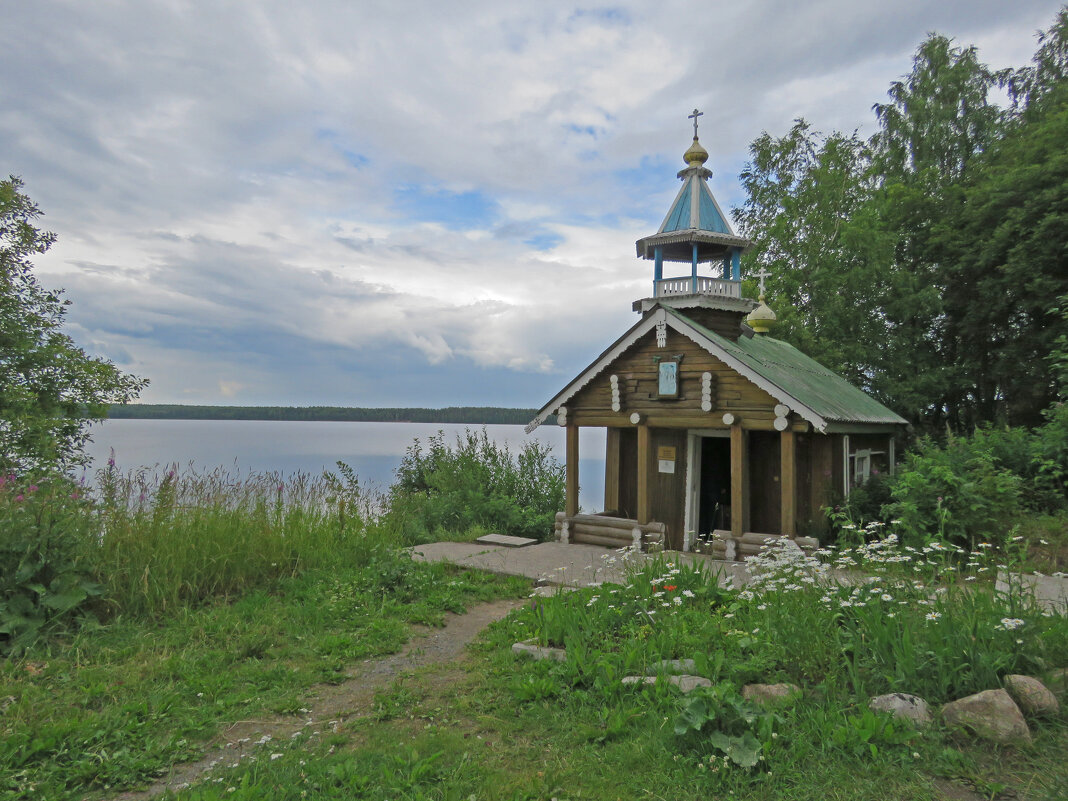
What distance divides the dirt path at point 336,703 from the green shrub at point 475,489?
17.8 feet

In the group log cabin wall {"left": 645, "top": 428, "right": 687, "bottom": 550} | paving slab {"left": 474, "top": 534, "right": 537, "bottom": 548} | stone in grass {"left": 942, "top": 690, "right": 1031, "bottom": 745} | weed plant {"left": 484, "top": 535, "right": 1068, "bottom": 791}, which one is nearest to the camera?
stone in grass {"left": 942, "top": 690, "right": 1031, "bottom": 745}

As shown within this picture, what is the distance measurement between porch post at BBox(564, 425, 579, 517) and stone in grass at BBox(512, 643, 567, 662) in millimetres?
6792

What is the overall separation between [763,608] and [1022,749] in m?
1.61

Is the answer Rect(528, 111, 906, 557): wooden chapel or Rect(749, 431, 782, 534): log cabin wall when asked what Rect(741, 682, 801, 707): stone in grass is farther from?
Rect(749, 431, 782, 534): log cabin wall

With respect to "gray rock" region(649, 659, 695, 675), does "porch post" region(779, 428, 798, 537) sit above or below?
above

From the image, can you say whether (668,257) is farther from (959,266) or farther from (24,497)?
(959,266)

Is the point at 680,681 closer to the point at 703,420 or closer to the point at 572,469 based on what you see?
the point at 703,420

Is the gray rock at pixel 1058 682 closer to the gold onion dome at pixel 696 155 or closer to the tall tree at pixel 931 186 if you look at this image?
the gold onion dome at pixel 696 155

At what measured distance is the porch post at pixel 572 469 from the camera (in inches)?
491

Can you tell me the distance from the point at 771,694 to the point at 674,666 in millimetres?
748

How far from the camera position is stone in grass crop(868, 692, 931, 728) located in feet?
12.2

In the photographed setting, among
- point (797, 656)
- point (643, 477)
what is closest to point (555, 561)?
point (643, 477)

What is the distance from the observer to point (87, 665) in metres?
5.32

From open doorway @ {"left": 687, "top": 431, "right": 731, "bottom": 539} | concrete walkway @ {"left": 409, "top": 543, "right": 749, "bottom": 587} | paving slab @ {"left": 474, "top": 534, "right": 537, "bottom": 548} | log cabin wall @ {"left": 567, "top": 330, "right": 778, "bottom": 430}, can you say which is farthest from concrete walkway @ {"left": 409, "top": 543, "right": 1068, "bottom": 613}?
log cabin wall @ {"left": 567, "top": 330, "right": 778, "bottom": 430}
